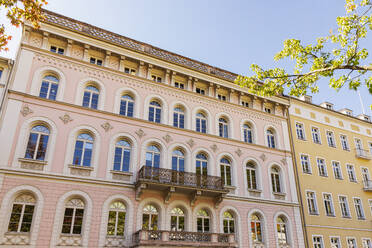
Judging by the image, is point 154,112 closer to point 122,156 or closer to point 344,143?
point 122,156

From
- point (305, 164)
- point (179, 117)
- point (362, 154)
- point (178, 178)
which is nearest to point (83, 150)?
point (178, 178)

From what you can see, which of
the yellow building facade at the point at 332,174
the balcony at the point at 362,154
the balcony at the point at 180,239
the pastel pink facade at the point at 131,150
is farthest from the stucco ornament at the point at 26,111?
the balcony at the point at 362,154

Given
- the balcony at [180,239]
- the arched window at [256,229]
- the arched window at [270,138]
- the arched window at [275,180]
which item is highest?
the arched window at [270,138]

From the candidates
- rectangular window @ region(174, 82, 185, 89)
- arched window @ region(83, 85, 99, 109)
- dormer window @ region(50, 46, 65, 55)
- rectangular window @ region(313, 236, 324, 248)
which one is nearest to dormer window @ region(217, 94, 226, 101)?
rectangular window @ region(174, 82, 185, 89)

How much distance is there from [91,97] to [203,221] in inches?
428

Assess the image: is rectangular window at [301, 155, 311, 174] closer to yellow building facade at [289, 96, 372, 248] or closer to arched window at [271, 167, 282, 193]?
yellow building facade at [289, 96, 372, 248]

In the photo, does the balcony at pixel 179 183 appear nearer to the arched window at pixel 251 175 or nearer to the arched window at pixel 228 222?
the arched window at pixel 228 222

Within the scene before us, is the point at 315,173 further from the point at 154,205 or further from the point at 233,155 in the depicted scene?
the point at 154,205

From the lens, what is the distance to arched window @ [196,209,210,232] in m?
19.6

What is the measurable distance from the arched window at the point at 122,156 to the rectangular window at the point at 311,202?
49.8 ft

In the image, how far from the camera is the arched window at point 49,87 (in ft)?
59.8

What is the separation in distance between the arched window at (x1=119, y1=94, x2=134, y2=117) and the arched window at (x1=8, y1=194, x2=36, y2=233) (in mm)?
7560

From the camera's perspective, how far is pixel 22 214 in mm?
15180

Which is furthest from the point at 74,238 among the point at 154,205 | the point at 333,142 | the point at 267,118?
the point at 333,142
